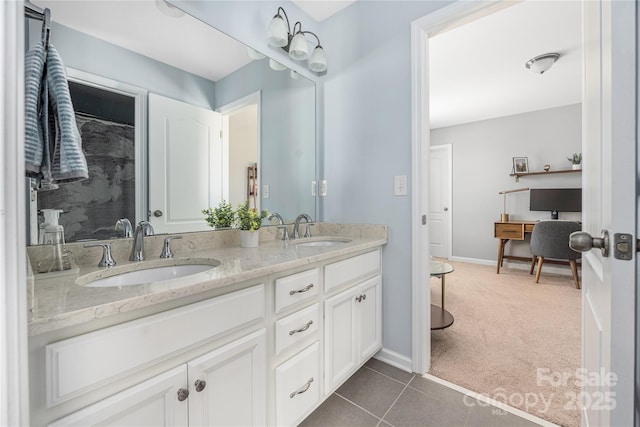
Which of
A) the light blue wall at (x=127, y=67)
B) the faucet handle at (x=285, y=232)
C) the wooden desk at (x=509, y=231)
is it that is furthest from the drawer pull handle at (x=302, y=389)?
the wooden desk at (x=509, y=231)

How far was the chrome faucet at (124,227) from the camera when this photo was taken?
3.80 feet

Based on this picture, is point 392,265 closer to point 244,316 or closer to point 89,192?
point 244,316

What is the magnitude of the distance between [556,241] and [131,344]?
4.31 m

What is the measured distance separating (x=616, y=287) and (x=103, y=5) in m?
1.82

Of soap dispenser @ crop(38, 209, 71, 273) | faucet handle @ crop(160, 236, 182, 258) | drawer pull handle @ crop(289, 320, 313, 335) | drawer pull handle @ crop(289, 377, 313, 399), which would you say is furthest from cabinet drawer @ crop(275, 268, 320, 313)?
soap dispenser @ crop(38, 209, 71, 273)

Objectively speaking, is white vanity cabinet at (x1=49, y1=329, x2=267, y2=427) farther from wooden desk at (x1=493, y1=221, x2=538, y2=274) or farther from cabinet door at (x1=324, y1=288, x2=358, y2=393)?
wooden desk at (x1=493, y1=221, x2=538, y2=274)

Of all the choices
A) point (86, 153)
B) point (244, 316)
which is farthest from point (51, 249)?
point (244, 316)

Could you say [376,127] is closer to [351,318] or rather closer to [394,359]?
[351,318]

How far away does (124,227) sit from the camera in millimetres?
1169

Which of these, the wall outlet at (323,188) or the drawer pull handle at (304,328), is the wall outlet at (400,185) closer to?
the wall outlet at (323,188)

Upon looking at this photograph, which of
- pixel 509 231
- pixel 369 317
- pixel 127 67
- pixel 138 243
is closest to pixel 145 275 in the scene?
pixel 138 243

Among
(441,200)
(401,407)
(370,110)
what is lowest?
(401,407)

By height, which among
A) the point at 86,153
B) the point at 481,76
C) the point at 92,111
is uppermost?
the point at 481,76

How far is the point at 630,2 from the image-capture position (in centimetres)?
54
